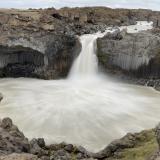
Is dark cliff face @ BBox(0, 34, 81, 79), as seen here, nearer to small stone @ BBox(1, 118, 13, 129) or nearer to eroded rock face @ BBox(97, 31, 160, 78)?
eroded rock face @ BBox(97, 31, 160, 78)

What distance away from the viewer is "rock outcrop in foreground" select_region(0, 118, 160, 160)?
22.0 metres

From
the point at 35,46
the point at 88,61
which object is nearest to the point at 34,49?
the point at 35,46

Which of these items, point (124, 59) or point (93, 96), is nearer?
point (93, 96)

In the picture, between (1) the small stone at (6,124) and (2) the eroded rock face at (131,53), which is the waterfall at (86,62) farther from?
(1) the small stone at (6,124)

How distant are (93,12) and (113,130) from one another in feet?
124

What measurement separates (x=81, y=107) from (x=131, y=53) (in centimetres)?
1547

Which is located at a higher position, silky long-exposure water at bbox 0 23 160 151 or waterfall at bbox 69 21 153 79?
waterfall at bbox 69 21 153 79

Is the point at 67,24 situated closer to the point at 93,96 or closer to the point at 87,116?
the point at 93,96

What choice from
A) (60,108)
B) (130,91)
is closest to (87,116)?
(60,108)

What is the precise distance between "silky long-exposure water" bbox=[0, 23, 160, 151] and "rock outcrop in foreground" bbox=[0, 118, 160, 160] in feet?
8.36

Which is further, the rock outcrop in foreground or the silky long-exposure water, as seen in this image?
the silky long-exposure water

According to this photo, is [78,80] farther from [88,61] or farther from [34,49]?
[34,49]

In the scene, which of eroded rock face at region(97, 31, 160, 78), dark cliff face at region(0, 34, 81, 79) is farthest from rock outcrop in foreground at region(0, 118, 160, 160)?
dark cliff face at region(0, 34, 81, 79)

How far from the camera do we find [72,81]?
50500mm
